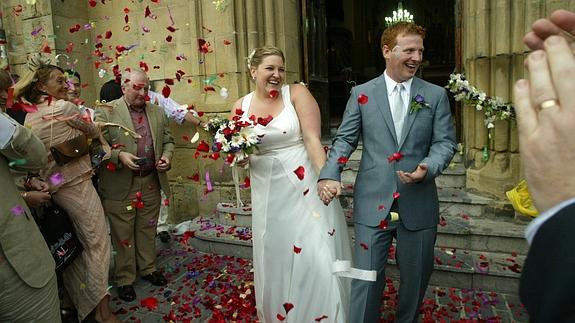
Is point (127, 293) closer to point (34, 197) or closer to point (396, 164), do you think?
point (34, 197)

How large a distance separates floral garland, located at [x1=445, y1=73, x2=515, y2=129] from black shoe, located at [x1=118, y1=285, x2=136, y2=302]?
4.04 metres

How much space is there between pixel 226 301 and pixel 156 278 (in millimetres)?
932

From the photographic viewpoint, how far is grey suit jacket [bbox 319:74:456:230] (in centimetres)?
281

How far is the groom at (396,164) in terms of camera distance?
280 cm

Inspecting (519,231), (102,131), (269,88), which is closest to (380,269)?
(269,88)

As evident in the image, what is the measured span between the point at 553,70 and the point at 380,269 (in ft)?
7.89

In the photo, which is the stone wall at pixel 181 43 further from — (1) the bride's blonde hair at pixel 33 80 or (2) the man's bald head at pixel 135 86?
(1) the bride's blonde hair at pixel 33 80

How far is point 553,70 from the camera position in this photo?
2.30 feet

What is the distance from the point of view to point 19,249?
A: 7.18 ft

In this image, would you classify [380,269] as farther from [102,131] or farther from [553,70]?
[102,131]

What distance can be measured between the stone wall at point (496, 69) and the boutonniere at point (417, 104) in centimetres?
237

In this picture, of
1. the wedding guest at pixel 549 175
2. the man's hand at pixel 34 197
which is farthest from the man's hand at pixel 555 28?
the man's hand at pixel 34 197

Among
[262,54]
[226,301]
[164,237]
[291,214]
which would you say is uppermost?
[262,54]

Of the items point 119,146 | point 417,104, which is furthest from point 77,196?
point 417,104
